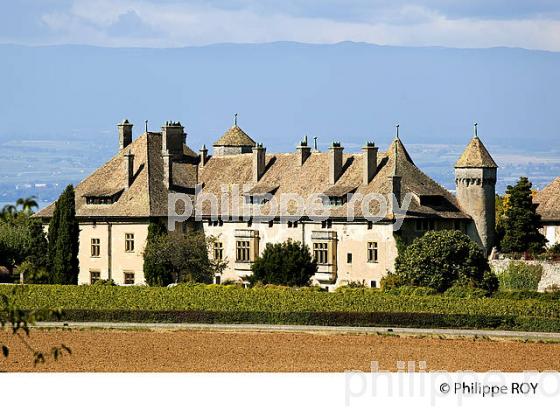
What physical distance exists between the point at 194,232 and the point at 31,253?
32.8 ft

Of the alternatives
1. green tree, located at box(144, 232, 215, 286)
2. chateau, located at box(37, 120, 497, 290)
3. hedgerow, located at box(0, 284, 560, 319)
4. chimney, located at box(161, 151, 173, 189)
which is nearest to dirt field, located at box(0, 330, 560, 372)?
hedgerow, located at box(0, 284, 560, 319)

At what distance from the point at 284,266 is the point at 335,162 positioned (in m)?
8.25

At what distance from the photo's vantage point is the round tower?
3484 inches

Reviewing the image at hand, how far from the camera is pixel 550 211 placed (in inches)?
3880

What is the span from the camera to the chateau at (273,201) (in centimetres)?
8525

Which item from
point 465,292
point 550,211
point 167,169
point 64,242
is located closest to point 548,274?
point 465,292

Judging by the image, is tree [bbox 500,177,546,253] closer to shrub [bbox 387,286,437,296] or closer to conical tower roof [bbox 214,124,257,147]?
shrub [bbox 387,286,437,296]

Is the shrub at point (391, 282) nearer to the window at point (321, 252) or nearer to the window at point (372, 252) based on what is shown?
the window at point (372, 252)

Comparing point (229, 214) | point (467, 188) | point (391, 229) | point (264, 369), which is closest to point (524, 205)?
point (467, 188)

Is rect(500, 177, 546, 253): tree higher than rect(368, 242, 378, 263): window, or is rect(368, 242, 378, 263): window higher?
rect(500, 177, 546, 253): tree

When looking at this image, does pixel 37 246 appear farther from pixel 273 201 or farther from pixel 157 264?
pixel 273 201

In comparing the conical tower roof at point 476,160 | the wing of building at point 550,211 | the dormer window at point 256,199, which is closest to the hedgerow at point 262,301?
the dormer window at point 256,199

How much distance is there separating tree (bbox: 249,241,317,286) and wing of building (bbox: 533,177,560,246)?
19.8 m

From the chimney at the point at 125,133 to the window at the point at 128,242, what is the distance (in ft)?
27.4
